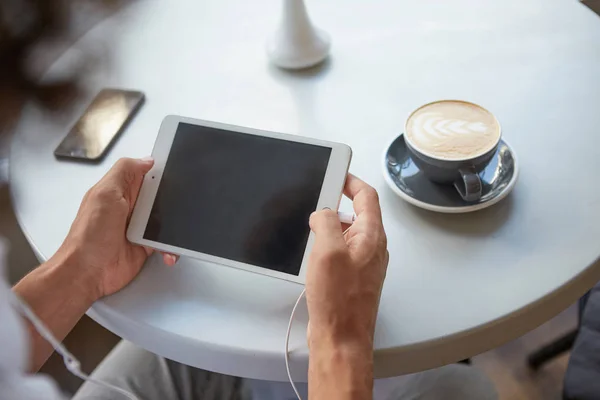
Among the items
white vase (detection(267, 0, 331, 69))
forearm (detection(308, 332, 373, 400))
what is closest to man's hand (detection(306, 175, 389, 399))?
forearm (detection(308, 332, 373, 400))

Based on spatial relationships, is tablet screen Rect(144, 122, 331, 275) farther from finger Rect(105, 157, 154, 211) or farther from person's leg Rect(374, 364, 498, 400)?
person's leg Rect(374, 364, 498, 400)

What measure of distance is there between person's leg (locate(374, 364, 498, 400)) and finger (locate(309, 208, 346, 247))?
0.88 feet

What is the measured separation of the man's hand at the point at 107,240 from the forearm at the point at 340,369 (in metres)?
0.22

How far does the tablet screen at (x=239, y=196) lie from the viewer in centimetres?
61

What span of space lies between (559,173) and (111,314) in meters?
0.56

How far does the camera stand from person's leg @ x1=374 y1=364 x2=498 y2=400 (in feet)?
2.40

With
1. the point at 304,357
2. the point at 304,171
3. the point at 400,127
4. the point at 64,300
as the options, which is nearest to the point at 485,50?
the point at 400,127

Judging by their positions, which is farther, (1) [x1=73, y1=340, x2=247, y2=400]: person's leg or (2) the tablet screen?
(1) [x1=73, y1=340, x2=247, y2=400]: person's leg

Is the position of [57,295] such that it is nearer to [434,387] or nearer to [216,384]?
[216,384]

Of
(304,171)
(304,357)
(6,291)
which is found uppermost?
(6,291)

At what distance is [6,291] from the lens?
14.2 inches

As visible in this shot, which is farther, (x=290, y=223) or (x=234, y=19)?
(x=234, y=19)

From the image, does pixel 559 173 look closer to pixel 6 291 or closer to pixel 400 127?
pixel 400 127

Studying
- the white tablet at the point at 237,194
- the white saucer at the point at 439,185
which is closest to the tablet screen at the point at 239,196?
the white tablet at the point at 237,194
